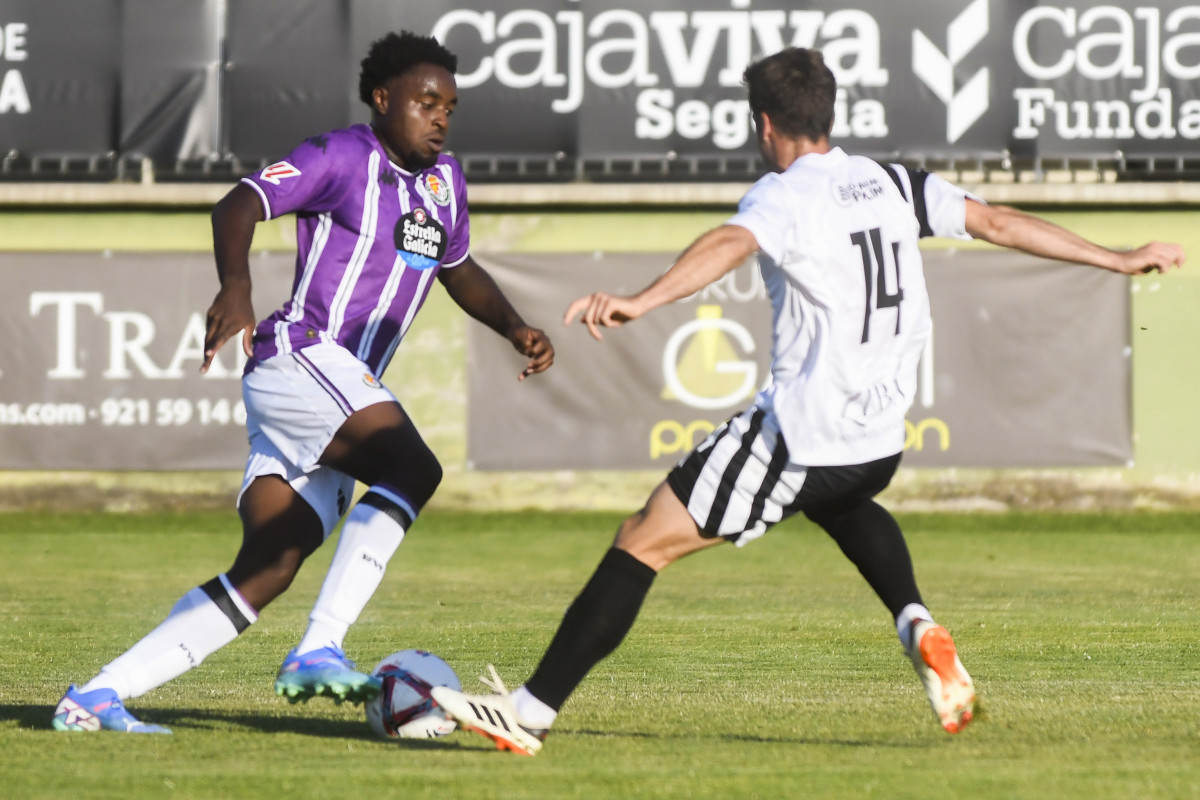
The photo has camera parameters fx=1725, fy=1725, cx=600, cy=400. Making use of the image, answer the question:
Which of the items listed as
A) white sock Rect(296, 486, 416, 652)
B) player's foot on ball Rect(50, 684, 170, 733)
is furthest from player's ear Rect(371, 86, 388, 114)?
player's foot on ball Rect(50, 684, 170, 733)

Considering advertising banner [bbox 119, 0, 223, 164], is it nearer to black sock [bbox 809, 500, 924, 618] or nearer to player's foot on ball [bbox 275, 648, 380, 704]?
player's foot on ball [bbox 275, 648, 380, 704]

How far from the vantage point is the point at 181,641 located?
4.98 metres

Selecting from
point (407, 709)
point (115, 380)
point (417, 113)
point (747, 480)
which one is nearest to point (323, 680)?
point (407, 709)

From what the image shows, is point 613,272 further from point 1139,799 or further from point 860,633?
point 1139,799

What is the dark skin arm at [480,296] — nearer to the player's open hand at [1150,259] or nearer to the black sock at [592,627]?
the black sock at [592,627]

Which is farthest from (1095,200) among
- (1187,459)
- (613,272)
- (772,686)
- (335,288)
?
(335,288)

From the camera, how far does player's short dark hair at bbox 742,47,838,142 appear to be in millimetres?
4500

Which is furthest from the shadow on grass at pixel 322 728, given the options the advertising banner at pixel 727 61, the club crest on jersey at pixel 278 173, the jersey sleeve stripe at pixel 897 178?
the advertising banner at pixel 727 61

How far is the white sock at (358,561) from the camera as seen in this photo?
191 inches

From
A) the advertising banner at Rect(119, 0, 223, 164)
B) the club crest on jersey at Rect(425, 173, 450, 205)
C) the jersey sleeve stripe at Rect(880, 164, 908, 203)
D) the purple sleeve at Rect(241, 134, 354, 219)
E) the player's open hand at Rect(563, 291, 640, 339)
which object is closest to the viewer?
the player's open hand at Rect(563, 291, 640, 339)

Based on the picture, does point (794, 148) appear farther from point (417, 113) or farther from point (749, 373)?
point (749, 373)

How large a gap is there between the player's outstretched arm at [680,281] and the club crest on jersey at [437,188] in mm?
1330

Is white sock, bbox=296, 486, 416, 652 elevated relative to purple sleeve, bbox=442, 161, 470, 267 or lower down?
lower down

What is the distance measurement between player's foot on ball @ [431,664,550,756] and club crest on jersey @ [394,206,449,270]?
145cm
